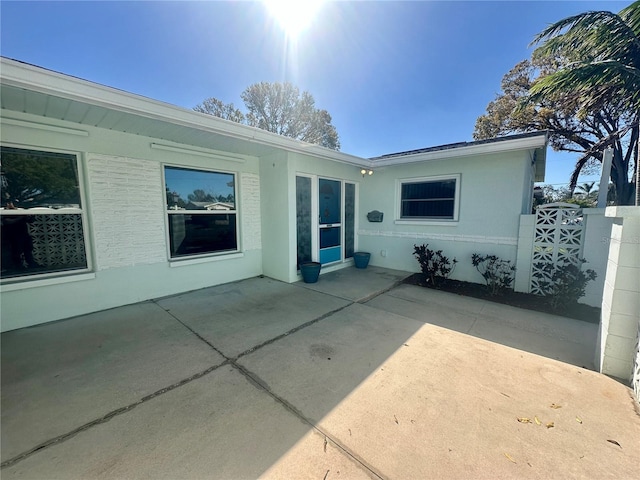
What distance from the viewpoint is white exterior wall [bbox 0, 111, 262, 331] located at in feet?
11.1

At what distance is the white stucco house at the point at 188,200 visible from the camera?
10.9 feet

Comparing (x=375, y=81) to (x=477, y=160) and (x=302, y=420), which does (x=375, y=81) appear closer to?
(x=477, y=160)

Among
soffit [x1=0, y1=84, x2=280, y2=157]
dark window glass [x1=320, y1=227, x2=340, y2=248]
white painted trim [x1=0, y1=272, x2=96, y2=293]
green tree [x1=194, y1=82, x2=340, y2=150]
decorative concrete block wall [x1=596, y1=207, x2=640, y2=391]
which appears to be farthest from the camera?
green tree [x1=194, y1=82, x2=340, y2=150]

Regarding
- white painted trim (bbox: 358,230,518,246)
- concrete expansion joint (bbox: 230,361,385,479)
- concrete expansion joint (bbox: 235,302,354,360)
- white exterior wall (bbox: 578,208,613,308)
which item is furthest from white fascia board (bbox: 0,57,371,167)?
white exterior wall (bbox: 578,208,613,308)

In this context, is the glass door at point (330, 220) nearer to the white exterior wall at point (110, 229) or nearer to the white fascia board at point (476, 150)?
the white fascia board at point (476, 150)

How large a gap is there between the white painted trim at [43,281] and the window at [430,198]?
21.3 feet

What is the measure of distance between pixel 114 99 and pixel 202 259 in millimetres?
2977

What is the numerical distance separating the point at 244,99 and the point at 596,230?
59.4ft

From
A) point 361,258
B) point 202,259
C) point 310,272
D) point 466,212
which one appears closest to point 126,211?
point 202,259

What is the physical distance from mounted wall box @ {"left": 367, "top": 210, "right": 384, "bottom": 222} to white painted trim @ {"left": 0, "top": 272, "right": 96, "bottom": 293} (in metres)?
5.92

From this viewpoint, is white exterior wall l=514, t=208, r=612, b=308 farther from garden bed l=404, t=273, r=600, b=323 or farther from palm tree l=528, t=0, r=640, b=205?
palm tree l=528, t=0, r=640, b=205

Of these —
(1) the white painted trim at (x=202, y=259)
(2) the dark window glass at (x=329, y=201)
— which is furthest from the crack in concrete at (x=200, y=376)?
(2) the dark window glass at (x=329, y=201)

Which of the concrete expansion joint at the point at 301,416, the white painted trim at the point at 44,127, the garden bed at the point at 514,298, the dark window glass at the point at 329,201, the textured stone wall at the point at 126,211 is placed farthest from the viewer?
the dark window glass at the point at 329,201

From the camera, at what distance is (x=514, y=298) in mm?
4680
